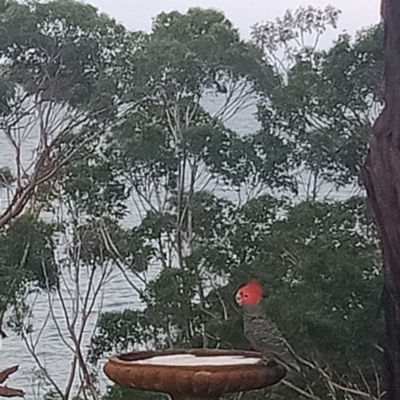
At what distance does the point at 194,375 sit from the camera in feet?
6.73

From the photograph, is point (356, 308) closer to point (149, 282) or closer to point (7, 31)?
point (149, 282)

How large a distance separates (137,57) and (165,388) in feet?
5.56

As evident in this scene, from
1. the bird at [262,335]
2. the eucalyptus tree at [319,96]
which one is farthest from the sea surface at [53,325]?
the bird at [262,335]

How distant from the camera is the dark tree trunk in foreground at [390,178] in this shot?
2027 millimetres

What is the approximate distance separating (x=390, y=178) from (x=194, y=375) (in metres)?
0.64

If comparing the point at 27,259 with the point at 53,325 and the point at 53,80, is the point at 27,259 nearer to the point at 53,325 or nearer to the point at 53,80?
the point at 53,325

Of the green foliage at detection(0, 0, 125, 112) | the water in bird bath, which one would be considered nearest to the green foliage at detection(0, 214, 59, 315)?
the green foliage at detection(0, 0, 125, 112)

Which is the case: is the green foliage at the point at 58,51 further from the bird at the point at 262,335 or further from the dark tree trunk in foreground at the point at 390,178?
the dark tree trunk in foreground at the point at 390,178

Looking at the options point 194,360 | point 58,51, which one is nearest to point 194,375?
point 194,360

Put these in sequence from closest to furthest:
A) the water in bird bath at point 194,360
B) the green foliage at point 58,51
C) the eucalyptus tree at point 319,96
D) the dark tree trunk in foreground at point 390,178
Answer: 1. the dark tree trunk in foreground at point 390,178
2. the water in bird bath at point 194,360
3. the eucalyptus tree at point 319,96
4. the green foliage at point 58,51

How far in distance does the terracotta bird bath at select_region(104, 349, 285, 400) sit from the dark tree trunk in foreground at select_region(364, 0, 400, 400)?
1.03 ft

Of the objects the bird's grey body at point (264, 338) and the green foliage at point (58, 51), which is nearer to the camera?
the bird's grey body at point (264, 338)

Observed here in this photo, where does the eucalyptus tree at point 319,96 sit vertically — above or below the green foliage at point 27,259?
above

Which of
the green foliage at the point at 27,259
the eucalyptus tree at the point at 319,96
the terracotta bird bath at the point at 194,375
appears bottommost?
the terracotta bird bath at the point at 194,375
